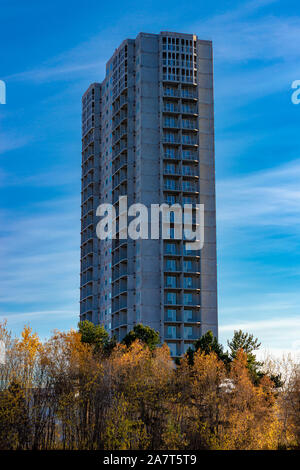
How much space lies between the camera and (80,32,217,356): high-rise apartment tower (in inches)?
4114

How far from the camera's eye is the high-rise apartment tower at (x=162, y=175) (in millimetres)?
104500

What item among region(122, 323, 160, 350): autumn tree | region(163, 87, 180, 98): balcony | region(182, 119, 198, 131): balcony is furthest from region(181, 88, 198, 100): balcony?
region(122, 323, 160, 350): autumn tree

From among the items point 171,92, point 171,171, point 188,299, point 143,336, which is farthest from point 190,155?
Result: point 143,336

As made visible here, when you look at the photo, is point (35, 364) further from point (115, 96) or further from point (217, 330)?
point (115, 96)

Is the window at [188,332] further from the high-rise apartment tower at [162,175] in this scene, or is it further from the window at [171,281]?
the window at [171,281]

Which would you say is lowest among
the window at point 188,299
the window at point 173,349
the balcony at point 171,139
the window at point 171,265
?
the window at point 173,349

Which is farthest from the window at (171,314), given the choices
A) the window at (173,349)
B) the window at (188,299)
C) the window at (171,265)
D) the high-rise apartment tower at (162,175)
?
the window at (171,265)

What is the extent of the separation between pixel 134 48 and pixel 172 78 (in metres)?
10.4

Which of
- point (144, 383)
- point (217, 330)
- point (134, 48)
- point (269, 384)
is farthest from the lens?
point (134, 48)

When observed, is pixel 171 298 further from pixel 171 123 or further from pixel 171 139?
pixel 171 123

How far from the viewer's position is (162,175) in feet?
355

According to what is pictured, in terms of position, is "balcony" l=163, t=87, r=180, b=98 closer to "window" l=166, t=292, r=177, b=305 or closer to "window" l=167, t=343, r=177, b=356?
"window" l=166, t=292, r=177, b=305
